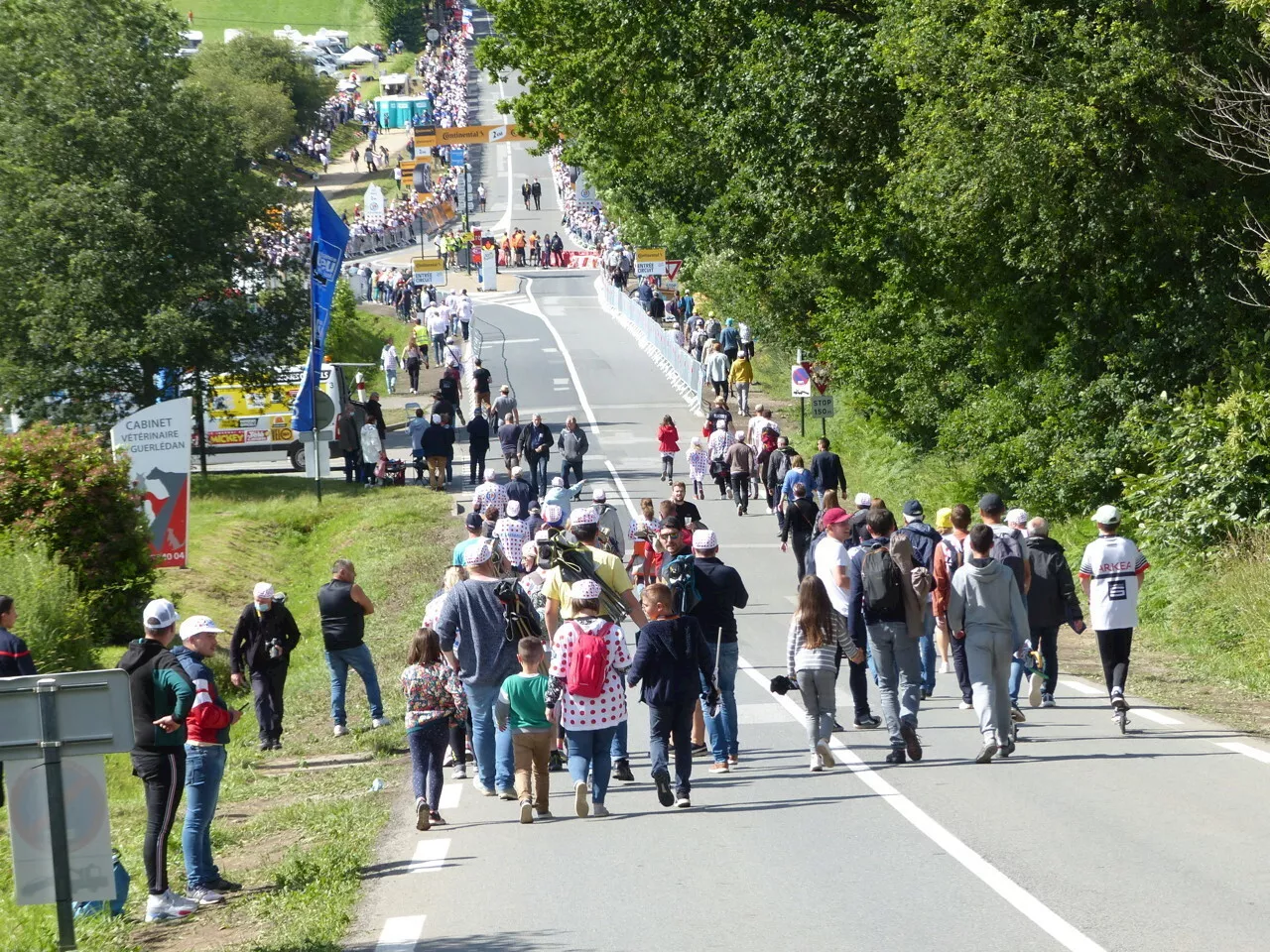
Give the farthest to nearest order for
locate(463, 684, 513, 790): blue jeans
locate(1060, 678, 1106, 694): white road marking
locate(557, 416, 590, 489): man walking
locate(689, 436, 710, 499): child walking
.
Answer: locate(689, 436, 710, 499): child walking → locate(557, 416, 590, 489): man walking → locate(1060, 678, 1106, 694): white road marking → locate(463, 684, 513, 790): blue jeans

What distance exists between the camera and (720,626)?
12.3 meters

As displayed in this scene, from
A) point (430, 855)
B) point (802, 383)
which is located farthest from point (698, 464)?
point (430, 855)

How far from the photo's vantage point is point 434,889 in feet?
30.8

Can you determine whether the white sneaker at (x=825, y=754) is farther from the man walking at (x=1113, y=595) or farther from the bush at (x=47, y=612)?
the bush at (x=47, y=612)

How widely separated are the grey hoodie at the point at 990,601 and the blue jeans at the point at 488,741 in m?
3.52

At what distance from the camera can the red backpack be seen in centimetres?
1074

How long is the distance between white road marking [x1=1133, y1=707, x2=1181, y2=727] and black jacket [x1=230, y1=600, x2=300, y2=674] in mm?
7483

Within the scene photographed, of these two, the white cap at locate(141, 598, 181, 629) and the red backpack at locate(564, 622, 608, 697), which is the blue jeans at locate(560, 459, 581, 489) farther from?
the white cap at locate(141, 598, 181, 629)

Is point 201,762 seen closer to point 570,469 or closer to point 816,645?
point 816,645

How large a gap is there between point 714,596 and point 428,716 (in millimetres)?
2398

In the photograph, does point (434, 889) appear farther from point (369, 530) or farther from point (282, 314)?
point (282, 314)

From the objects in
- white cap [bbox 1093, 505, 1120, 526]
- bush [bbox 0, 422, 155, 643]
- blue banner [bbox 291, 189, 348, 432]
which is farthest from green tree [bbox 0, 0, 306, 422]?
white cap [bbox 1093, 505, 1120, 526]

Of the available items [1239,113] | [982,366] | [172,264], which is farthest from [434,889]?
[172,264]

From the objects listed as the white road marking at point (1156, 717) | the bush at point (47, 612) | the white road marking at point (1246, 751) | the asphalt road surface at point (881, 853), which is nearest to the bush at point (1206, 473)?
the asphalt road surface at point (881, 853)
